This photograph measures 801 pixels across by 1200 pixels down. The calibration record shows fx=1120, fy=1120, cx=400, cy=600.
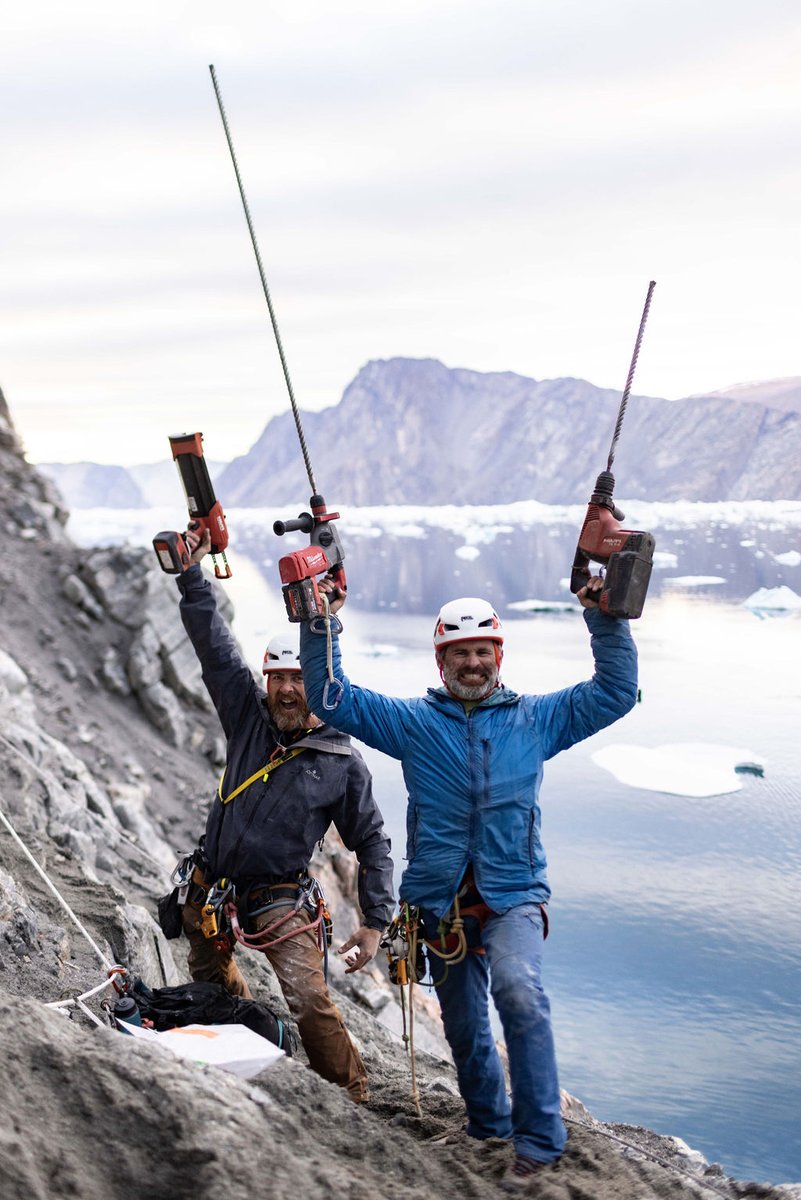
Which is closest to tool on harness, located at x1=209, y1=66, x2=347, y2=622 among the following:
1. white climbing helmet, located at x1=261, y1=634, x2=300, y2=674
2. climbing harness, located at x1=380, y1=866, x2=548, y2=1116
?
white climbing helmet, located at x1=261, y1=634, x2=300, y2=674

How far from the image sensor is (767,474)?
532 ft

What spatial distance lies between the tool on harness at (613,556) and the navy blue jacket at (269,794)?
1337 millimetres

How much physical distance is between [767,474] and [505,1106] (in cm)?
16784

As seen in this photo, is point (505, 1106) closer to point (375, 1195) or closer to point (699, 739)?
point (375, 1195)

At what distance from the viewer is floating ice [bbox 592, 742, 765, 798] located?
23.7 meters

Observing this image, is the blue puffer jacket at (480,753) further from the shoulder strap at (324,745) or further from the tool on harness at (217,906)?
the tool on harness at (217,906)

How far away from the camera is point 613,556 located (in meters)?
4.08

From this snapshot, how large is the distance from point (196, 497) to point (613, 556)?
187 cm

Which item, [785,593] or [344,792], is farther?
[785,593]

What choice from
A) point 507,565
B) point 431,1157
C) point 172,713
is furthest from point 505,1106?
point 507,565

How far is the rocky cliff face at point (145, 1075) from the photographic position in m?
3.12

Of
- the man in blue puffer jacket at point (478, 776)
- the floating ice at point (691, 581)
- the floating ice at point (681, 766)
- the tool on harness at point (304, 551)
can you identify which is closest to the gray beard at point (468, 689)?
the man in blue puffer jacket at point (478, 776)

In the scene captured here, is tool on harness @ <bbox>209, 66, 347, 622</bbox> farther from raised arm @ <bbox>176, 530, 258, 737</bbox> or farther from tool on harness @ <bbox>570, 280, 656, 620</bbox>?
tool on harness @ <bbox>570, 280, 656, 620</bbox>

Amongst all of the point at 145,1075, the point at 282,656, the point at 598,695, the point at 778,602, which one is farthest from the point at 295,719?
the point at 778,602
